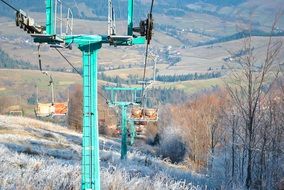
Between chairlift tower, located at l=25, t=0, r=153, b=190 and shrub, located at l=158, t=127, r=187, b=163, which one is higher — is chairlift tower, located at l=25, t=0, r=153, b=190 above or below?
above

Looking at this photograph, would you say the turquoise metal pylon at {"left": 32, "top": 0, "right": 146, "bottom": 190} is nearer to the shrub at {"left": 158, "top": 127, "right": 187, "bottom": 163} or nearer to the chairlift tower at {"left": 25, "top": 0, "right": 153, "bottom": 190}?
the chairlift tower at {"left": 25, "top": 0, "right": 153, "bottom": 190}

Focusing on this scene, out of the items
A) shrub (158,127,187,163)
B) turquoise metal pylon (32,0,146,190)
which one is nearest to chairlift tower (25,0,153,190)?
turquoise metal pylon (32,0,146,190)

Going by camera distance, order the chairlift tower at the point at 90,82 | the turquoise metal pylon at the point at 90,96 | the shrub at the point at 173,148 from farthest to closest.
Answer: the shrub at the point at 173,148 → the turquoise metal pylon at the point at 90,96 → the chairlift tower at the point at 90,82

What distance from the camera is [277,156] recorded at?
22.1 metres

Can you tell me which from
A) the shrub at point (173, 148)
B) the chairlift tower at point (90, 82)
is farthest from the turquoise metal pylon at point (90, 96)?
the shrub at point (173, 148)

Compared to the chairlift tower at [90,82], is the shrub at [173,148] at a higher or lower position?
lower

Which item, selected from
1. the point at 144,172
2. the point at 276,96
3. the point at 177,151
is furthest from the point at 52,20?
the point at 177,151

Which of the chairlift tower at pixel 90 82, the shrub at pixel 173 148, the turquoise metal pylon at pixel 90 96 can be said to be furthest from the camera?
the shrub at pixel 173 148

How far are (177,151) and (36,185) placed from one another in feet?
147

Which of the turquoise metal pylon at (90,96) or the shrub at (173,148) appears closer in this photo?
the turquoise metal pylon at (90,96)

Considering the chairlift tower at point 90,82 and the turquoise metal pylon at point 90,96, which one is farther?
the turquoise metal pylon at point 90,96

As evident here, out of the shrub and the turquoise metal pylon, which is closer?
the turquoise metal pylon

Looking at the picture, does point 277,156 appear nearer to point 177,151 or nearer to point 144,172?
point 144,172

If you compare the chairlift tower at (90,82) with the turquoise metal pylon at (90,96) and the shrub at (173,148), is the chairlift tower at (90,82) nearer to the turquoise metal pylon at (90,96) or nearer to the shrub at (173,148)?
the turquoise metal pylon at (90,96)
